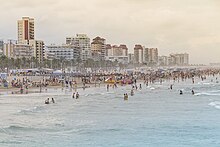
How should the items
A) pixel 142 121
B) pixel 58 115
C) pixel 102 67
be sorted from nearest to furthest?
1. pixel 142 121
2. pixel 58 115
3. pixel 102 67

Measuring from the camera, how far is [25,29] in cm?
17938

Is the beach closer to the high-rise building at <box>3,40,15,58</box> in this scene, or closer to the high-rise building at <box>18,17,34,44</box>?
the high-rise building at <box>3,40,15,58</box>

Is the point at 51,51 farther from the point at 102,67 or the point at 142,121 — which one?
the point at 142,121

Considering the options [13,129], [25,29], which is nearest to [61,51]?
[25,29]

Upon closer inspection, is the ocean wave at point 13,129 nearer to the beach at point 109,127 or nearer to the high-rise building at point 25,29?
the beach at point 109,127

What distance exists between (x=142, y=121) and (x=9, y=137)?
9.66 meters

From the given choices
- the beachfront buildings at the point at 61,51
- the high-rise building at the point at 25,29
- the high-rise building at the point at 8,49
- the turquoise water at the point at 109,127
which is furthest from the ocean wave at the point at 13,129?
the beachfront buildings at the point at 61,51

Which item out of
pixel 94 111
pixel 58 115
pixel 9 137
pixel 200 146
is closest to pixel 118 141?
pixel 200 146

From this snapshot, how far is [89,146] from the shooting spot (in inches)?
835

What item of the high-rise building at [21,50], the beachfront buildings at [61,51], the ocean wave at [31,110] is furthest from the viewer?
the beachfront buildings at [61,51]

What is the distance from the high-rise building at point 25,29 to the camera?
179375 mm

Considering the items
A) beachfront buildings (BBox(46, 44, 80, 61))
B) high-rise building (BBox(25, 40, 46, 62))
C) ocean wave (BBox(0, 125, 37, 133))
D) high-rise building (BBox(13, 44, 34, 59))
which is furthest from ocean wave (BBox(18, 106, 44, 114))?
beachfront buildings (BBox(46, 44, 80, 61))

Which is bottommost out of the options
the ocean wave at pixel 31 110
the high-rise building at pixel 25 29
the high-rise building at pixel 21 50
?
the ocean wave at pixel 31 110

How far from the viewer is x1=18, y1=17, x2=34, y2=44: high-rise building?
179m
